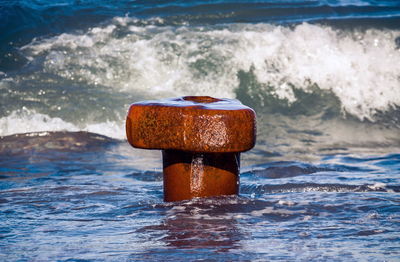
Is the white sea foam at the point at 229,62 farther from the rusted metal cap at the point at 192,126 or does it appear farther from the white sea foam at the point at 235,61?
the rusted metal cap at the point at 192,126

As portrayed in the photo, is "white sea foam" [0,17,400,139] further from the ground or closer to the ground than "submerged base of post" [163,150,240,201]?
further from the ground

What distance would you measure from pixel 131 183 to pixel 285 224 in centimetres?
159

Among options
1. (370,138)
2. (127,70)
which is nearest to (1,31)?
(127,70)

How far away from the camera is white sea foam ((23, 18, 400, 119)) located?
831cm

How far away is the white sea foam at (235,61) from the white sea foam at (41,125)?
0.93 metres

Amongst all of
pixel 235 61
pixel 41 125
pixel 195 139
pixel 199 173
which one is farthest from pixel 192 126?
pixel 235 61

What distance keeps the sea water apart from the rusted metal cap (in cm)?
34

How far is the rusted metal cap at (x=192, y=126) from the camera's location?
2.96 metres

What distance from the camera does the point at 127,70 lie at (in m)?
8.46

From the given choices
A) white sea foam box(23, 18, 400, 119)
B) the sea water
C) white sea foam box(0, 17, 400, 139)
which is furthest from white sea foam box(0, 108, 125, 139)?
white sea foam box(23, 18, 400, 119)

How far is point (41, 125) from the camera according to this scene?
730 cm

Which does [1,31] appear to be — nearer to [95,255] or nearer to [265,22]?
[265,22]

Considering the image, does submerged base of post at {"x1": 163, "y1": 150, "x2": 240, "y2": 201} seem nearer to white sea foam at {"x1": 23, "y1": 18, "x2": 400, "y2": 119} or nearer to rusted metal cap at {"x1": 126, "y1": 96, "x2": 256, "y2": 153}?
rusted metal cap at {"x1": 126, "y1": 96, "x2": 256, "y2": 153}

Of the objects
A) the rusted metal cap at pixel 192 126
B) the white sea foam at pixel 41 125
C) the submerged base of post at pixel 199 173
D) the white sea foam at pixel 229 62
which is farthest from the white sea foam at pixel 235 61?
the rusted metal cap at pixel 192 126
